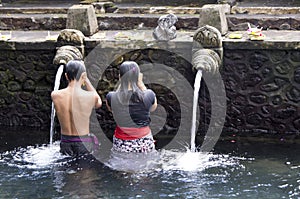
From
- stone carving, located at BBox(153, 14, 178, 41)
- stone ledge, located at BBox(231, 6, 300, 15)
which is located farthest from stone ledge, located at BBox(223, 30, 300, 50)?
stone ledge, located at BBox(231, 6, 300, 15)

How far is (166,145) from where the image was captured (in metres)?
9.75

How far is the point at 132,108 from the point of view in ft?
27.5

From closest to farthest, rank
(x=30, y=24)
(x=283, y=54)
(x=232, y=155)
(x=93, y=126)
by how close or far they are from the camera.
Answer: (x=232, y=155) → (x=283, y=54) → (x=93, y=126) → (x=30, y=24)

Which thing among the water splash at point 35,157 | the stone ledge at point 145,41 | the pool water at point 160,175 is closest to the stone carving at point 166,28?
the stone ledge at point 145,41

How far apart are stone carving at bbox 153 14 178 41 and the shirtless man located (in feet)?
6.15

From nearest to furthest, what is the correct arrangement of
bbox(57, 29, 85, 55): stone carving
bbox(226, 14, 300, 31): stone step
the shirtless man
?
the shirtless man, bbox(57, 29, 85, 55): stone carving, bbox(226, 14, 300, 31): stone step

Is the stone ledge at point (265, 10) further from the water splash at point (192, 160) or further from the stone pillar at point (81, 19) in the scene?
the water splash at point (192, 160)

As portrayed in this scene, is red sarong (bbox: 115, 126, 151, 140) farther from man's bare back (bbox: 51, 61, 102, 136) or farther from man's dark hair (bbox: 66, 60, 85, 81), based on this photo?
man's dark hair (bbox: 66, 60, 85, 81)

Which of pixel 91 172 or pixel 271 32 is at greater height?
pixel 271 32

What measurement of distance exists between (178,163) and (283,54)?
2.57 m

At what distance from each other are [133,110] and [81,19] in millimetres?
2759

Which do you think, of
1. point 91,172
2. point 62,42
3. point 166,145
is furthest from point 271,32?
point 91,172

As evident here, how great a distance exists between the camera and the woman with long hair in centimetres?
832

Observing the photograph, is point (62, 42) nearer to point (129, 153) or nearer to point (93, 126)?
point (93, 126)
